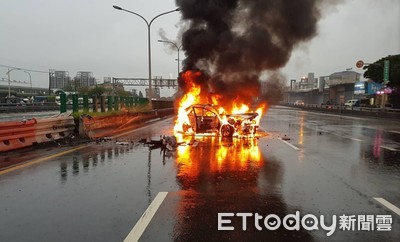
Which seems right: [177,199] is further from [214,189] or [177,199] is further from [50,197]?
[50,197]

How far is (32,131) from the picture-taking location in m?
12.4

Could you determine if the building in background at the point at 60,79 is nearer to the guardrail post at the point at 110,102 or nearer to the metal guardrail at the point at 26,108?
the metal guardrail at the point at 26,108

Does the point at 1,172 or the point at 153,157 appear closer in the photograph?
the point at 1,172

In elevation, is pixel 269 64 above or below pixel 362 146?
above

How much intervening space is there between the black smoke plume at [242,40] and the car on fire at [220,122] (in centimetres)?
267

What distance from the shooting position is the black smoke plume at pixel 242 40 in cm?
1892

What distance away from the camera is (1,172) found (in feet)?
26.6

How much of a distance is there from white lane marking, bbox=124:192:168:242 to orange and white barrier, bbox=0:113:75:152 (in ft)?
23.8

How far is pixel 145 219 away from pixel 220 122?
1164 centimetres

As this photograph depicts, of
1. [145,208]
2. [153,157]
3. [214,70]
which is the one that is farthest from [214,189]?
[214,70]

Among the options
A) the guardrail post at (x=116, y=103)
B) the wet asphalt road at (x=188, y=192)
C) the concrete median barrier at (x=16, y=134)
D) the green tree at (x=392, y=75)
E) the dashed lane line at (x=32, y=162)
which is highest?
the green tree at (x=392, y=75)

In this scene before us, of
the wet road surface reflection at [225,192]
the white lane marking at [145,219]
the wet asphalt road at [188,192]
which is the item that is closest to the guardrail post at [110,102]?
the wet asphalt road at [188,192]

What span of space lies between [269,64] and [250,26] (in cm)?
223

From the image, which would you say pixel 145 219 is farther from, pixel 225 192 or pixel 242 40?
pixel 242 40
